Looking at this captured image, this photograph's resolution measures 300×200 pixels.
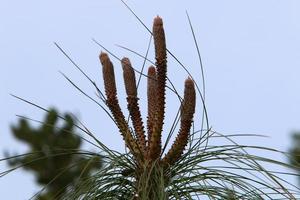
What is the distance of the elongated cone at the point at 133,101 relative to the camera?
285cm

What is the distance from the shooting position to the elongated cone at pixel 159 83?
278cm

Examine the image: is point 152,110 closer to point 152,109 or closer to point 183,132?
point 152,109

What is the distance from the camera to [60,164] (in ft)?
61.3

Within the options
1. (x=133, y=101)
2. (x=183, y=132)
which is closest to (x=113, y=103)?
(x=133, y=101)

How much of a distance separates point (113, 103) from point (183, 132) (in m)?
0.22

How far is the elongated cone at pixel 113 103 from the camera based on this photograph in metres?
2.85

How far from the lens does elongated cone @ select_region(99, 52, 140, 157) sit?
2848mm

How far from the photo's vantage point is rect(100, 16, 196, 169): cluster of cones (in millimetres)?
2803

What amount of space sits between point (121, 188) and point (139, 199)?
18 cm

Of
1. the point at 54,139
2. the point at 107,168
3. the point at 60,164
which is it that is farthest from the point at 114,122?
the point at 54,139

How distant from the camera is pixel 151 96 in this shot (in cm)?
287

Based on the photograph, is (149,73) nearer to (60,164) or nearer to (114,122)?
(114,122)

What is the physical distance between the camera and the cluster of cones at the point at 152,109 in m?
2.80

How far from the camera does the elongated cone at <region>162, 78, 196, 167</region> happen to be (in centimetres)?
280
